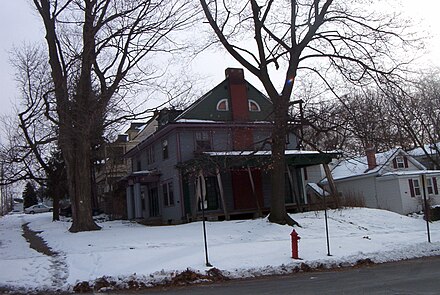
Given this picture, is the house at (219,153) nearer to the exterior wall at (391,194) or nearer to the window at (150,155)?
the window at (150,155)

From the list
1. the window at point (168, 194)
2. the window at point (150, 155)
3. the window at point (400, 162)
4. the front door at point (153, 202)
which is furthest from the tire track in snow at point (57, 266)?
the window at point (400, 162)

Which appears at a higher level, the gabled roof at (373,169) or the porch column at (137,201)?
the gabled roof at (373,169)

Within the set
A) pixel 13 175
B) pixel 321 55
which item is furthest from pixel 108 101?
pixel 13 175

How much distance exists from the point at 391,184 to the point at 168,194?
657 inches

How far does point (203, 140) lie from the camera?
31328 millimetres

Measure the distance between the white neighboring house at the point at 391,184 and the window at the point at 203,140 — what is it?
10128 mm

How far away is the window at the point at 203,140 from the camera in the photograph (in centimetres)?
3105

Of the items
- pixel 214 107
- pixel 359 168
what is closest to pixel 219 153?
pixel 214 107

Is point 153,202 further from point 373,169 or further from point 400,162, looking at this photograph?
point 400,162

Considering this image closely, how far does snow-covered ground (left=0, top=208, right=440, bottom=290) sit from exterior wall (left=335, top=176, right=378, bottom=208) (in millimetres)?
13752

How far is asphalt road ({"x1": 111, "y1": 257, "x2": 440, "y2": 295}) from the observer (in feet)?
32.3

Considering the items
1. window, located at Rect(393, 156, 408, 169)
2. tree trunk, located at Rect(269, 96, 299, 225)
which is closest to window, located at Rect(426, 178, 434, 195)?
window, located at Rect(393, 156, 408, 169)

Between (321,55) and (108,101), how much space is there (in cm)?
1002

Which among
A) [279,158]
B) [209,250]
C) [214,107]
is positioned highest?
[214,107]
